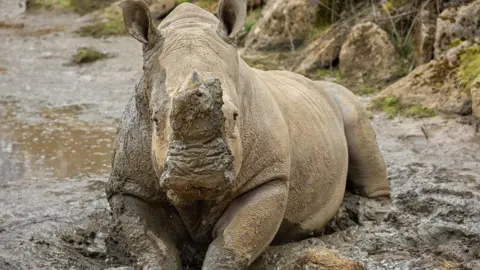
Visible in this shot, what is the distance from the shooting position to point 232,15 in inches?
189

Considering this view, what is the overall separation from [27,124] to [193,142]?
22.8 ft

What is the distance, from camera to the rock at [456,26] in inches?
398

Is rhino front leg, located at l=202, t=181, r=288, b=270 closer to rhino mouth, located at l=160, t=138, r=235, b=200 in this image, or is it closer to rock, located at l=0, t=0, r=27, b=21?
rhino mouth, located at l=160, t=138, r=235, b=200

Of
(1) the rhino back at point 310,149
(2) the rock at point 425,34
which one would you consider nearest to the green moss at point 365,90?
(2) the rock at point 425,34

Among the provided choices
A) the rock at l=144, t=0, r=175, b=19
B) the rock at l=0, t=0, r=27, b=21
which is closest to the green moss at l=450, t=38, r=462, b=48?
the rock at l=144, t=0, r=175, b=19

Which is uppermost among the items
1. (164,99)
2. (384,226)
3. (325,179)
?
(164,99)

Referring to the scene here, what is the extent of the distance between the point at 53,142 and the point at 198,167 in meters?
6.01

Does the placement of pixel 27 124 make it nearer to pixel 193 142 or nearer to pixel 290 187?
pixel 290 187

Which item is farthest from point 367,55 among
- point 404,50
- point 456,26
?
point 456,26

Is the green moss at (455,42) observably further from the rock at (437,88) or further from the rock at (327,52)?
the rock at (327,52)

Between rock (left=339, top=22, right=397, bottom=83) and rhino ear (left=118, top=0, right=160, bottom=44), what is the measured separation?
706 centimetres

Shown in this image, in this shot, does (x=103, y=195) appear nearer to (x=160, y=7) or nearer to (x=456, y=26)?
(x=456, y=26)

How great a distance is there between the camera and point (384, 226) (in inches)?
244

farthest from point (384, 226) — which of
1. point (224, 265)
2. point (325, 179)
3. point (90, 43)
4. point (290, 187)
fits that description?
point (90, 43)
